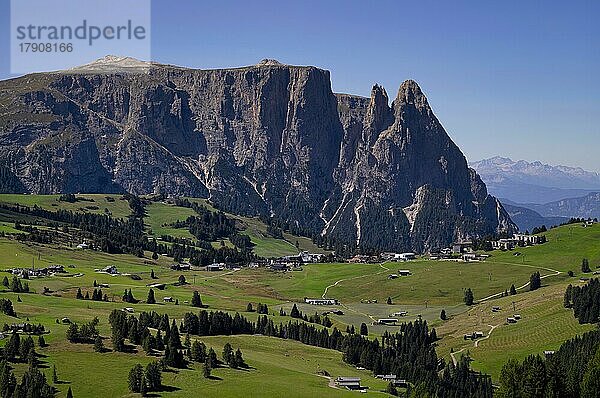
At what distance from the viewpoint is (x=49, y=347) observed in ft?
416

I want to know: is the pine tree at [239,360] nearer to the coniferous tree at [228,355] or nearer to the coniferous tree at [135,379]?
the coniferous tree at [228,355]

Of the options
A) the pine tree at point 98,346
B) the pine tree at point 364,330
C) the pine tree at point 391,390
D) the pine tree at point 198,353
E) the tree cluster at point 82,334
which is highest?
the tree cluster at point 82,334

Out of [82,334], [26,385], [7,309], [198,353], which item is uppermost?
[7,309]

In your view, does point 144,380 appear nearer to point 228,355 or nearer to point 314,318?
point 228,355

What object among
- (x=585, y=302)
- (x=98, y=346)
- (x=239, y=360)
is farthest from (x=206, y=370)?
(x=585, y=302)

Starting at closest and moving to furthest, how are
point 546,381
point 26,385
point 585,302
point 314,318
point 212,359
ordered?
1. point 26,385
2. point 546,381
3. point 212,359
4. point 585,302
5. point 314,318

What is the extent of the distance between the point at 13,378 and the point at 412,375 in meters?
67.8

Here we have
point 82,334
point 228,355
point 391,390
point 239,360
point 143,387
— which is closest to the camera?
point 143,387

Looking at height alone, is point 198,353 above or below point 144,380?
above

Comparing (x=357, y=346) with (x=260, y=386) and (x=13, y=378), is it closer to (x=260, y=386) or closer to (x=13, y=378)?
(x=260, y=386)

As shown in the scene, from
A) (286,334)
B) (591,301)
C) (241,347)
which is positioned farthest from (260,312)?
(591,301)

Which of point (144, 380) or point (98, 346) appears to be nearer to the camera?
point (144, 380)

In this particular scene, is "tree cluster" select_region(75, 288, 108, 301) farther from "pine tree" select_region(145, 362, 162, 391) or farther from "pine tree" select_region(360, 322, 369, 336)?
"pine tree" select_region(145, 362, 162, 391)

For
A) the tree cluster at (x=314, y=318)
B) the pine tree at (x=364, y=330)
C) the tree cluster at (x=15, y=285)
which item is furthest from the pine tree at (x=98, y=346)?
the pine tree at (x=364, y=330)
